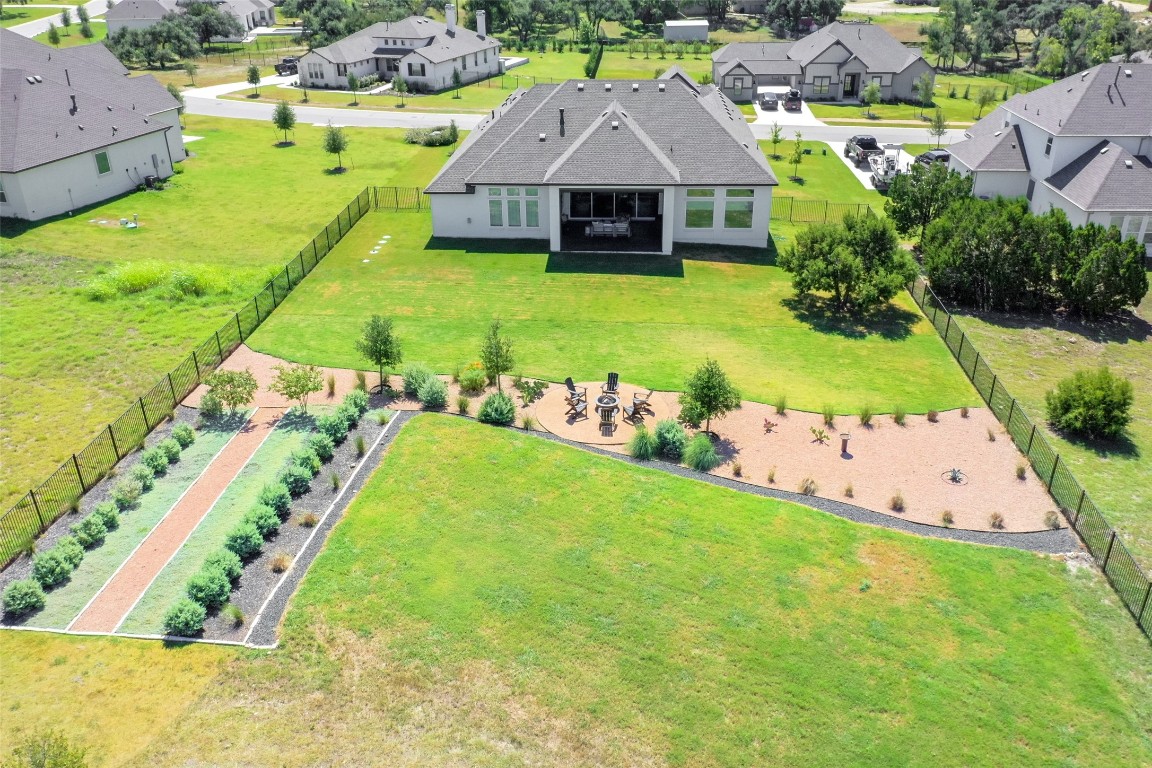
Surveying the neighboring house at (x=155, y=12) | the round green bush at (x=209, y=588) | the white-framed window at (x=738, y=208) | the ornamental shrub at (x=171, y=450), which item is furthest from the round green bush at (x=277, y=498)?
the neighboring house at (x=155, y=12)

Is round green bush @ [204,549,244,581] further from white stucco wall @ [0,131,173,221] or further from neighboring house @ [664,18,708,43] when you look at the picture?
neighboring house @ [664,18,708,43]

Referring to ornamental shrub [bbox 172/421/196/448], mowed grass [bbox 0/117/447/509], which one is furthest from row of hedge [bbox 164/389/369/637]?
mowed grass [bbox 0/117/447/509]

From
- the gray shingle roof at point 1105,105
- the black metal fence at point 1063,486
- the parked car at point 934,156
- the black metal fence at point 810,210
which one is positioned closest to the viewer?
the black metal fence at point 1063,486

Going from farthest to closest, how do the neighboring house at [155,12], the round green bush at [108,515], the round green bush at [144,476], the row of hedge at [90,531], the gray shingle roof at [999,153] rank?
the neighboring house at [155,12]
the gray shingle roof at [999,153]
the round green bush at [144,476]
the round green bush at [108,515]
the row of hedge at [90,531]

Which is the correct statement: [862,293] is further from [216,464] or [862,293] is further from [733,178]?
[216,464]

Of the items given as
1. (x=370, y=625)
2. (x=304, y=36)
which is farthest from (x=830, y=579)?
(x=304, y=36)

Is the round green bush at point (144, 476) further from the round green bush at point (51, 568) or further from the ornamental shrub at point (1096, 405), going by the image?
the ornamental shrub at point (1096, 405)

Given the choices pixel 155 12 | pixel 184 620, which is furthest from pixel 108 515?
pixel 155 12

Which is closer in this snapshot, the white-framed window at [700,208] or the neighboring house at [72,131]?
the white-framed window at [700,208]
